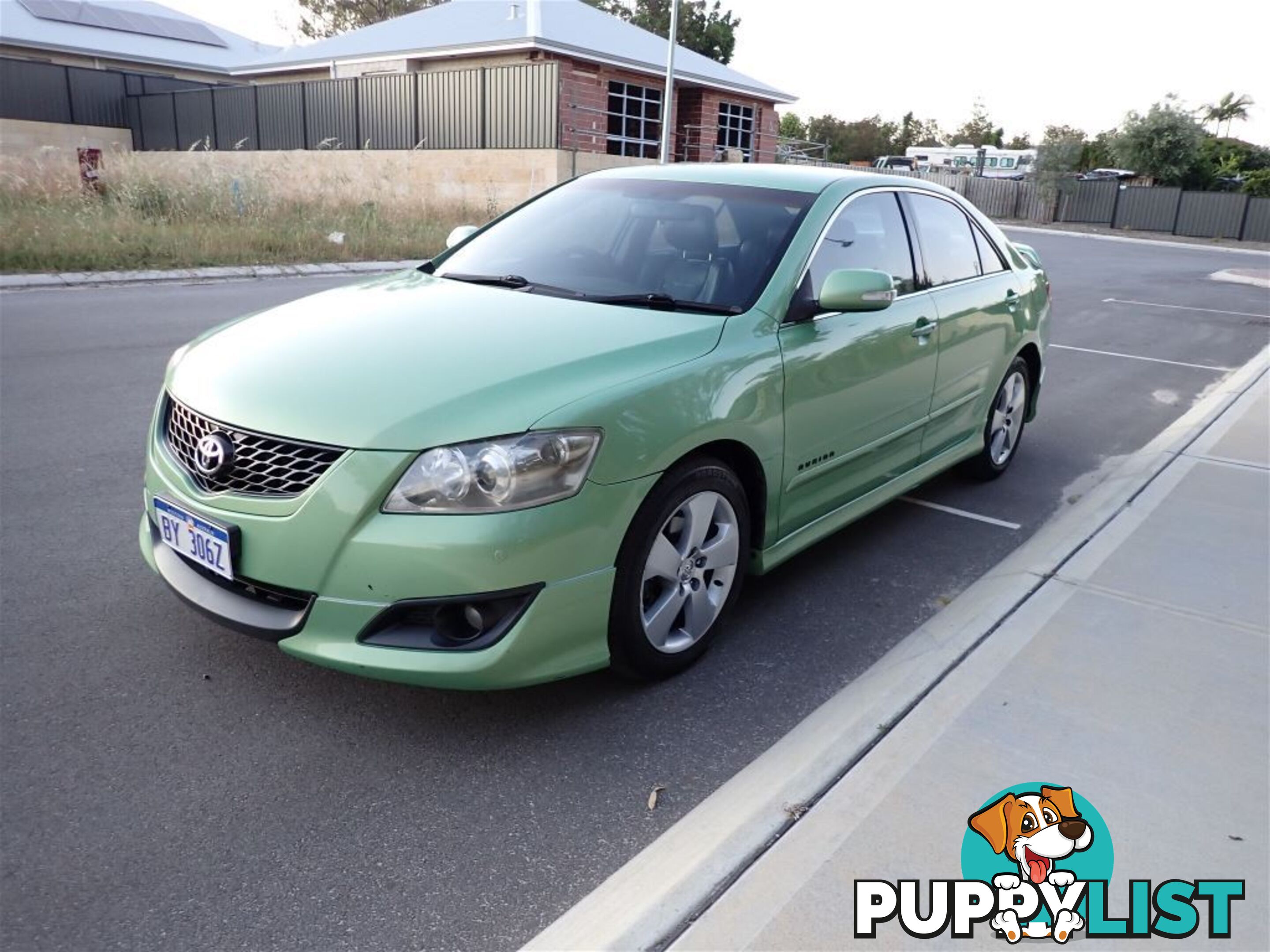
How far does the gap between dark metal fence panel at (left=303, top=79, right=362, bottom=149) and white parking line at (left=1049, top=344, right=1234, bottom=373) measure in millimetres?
22267

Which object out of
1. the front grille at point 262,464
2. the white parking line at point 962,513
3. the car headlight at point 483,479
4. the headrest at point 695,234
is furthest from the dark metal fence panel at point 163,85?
the car headlight at point 483,479

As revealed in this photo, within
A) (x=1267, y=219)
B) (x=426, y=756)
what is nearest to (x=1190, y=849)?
(x=426, y=756)

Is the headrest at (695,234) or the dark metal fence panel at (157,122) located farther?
the dark metal fence panel at (157,122)

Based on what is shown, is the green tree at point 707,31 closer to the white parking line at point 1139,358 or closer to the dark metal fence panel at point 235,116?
the dark metal fence panel at point 235,116

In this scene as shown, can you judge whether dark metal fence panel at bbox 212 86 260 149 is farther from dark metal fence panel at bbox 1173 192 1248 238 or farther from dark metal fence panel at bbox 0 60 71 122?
dark metal fence panel at bbox 1173 192 1248 238

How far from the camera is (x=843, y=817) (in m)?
2.62

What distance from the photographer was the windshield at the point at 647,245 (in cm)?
383

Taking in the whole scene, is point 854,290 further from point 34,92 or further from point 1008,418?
point 34,92

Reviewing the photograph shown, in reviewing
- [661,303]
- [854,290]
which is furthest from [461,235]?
[854,290]

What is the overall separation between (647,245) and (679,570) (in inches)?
58.2

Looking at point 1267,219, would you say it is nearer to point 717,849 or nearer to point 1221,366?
point 1221,366

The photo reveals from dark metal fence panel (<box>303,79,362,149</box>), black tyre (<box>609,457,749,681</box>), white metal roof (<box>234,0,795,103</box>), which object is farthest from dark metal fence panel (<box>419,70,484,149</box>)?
black tyre (<box>609,457,749,681</box>)

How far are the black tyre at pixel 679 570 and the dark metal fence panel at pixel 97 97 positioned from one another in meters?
36.3

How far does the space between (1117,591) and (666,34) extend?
206ft
